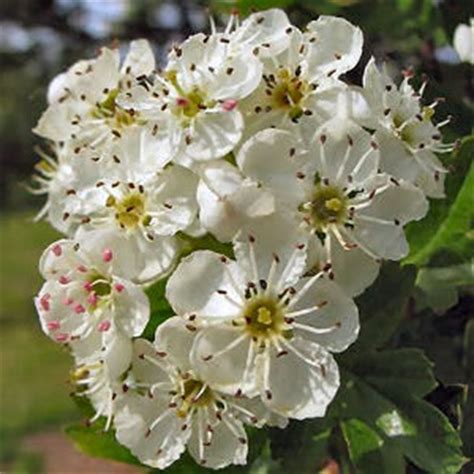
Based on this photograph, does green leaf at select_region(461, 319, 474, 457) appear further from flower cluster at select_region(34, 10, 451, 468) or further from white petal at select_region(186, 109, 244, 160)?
white petal at select_region(186, 109, 244, 160)

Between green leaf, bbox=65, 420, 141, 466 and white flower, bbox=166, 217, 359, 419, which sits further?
green leaf, bbox=65, 420, 141, 466

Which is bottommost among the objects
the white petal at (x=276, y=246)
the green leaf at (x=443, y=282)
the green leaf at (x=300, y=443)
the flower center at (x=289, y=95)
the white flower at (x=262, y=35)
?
the green leaf at (x=300, y=443)

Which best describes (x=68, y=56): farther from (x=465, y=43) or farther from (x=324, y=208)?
(x=324, y=208)

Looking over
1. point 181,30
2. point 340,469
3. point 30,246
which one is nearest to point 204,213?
point 340,469

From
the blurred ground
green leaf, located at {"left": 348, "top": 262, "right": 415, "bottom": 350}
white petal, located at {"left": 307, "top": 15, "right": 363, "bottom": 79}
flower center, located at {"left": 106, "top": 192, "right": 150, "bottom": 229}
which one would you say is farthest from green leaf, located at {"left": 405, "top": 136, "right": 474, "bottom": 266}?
the blurred ground

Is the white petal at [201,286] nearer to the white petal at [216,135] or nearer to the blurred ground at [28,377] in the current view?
the white petal at [216,135]

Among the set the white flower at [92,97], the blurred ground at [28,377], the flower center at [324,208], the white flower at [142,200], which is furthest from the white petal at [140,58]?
the blurred ground at [28,377]

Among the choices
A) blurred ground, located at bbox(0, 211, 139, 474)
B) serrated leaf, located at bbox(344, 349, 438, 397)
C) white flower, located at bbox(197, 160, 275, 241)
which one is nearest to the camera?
white flower, located at bbox(197, 160, 275, 241)
